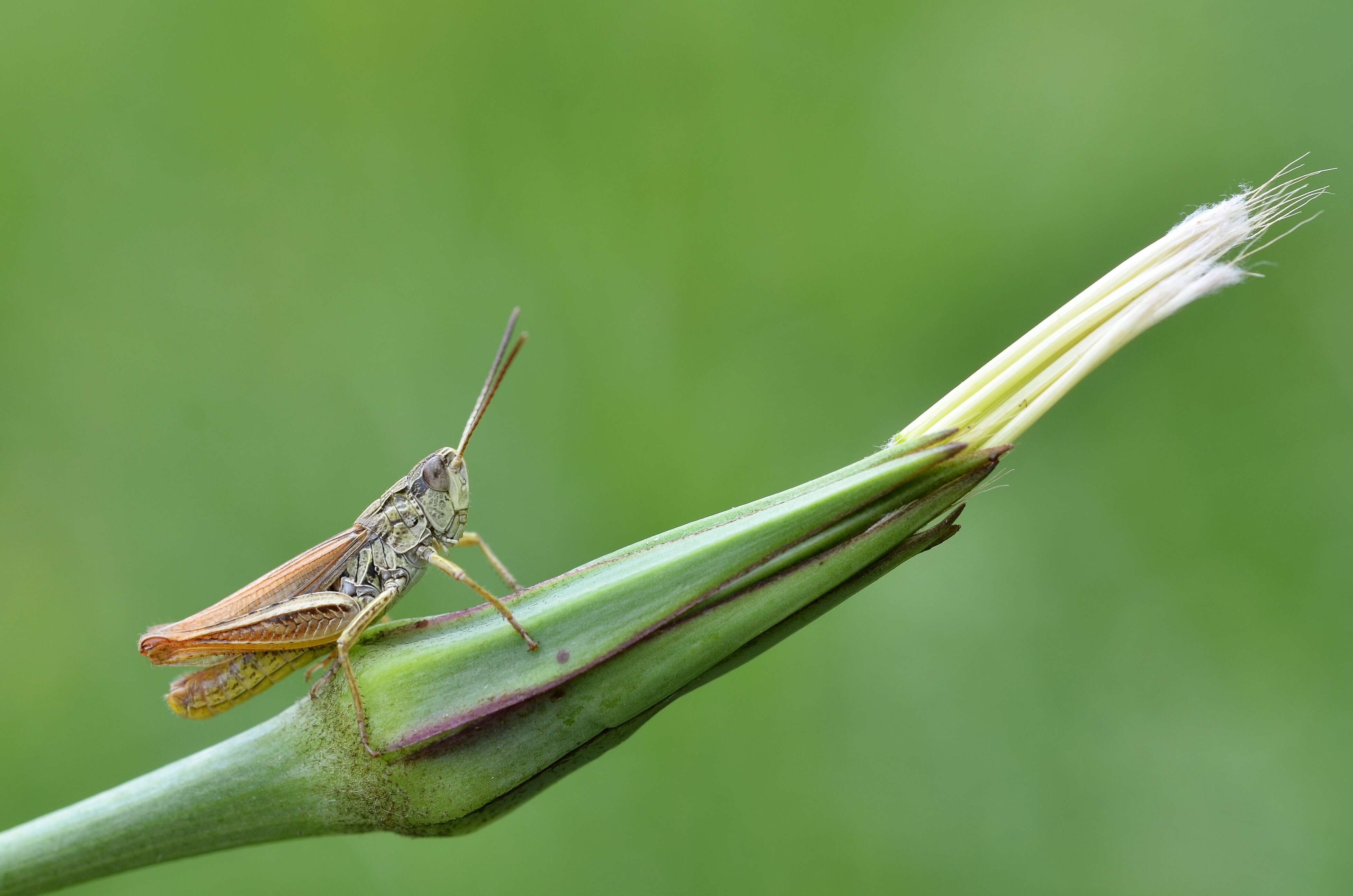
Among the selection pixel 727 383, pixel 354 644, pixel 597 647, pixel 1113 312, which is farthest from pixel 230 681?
pixel 727 383

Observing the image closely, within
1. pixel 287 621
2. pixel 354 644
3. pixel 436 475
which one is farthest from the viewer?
pixel 436 475

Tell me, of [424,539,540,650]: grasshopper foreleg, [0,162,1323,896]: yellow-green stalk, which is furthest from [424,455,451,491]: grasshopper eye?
[0,162,1323,896]: yellow-green stalk

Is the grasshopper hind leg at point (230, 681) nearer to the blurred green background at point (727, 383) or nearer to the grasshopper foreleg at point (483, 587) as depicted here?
the grasshopper foreleg at point (483, 587)

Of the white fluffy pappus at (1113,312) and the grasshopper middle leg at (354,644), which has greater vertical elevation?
the grasshopper middle leg at (354,644)

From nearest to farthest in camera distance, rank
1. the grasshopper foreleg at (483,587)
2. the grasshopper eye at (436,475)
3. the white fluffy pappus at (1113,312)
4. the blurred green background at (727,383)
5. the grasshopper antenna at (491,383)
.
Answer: the white fluffy pappus at (1113,312)
the grasshopper foreleg at (483,587)
the grasshopper antenna at (491,383)
the grasshopper eye at (436,475)
the blurred green background at (727,383)

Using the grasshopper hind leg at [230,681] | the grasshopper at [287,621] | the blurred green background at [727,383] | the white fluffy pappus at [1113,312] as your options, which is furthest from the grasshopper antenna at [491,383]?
the blurred green background at [727,383]

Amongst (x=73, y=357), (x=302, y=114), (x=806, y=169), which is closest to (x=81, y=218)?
(x=73, y=357)

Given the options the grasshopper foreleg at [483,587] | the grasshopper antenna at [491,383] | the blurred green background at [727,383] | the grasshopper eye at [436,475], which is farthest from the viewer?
the blurred green background at [727,383]

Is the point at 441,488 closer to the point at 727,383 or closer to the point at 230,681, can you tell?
the point at 230,681
